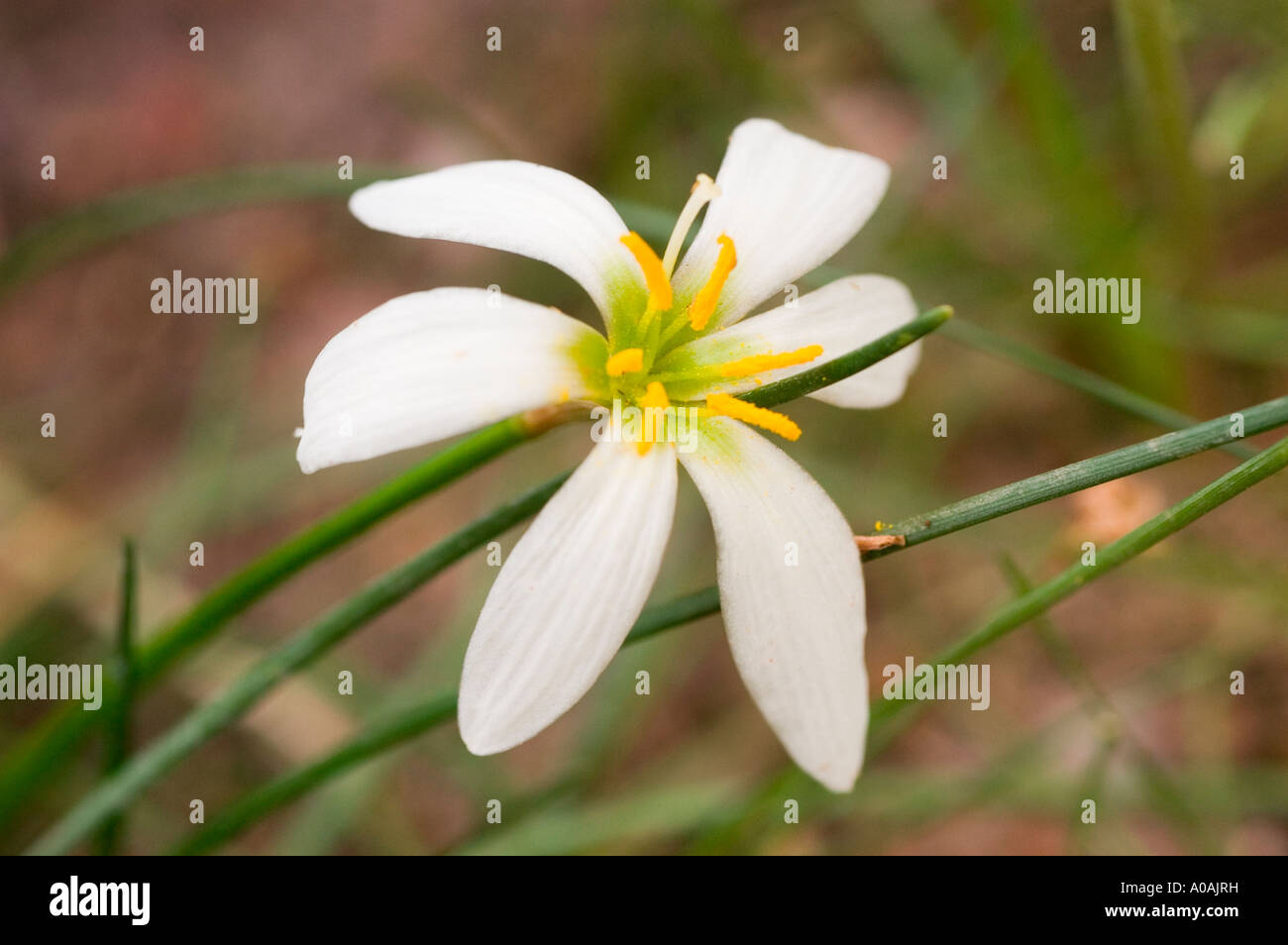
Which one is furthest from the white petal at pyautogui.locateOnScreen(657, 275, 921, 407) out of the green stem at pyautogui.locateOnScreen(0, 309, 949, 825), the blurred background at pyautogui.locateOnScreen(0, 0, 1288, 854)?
the blurred background at pyautogui.locateOnScreen(0, 0, 1288, 854)

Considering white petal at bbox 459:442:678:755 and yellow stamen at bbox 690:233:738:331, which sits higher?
yellow stamen at bbox 690:233:738:331

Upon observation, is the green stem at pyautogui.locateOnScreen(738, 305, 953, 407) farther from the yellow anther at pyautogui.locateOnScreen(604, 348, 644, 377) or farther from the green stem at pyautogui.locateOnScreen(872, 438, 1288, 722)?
the green stem at pyautogui.locateOnScreen(872, 438, 1288, 722)

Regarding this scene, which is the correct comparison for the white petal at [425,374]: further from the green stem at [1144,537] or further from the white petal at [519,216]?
the green stem at [1144,537]

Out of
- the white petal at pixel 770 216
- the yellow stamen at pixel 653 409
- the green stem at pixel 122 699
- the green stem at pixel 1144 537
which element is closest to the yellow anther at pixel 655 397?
the yellow stamen at pixel 653 409

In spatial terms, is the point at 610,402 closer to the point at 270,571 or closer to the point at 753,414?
the point at 753,414

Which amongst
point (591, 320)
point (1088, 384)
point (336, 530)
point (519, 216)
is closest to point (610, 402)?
point (519, 216)

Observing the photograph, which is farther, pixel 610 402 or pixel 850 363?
pixel 610 402
